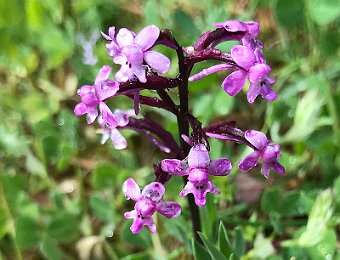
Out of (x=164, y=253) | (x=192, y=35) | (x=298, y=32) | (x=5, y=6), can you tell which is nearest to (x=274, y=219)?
(x=164, y=253)

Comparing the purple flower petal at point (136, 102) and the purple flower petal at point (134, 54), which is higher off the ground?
the purple flower petal at point (134, 54)

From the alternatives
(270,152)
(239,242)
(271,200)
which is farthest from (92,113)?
(271,200)

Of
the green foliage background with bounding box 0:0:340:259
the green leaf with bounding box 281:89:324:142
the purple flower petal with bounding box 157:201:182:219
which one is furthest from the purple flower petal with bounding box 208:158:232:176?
the green leaf with bounding box 281:89:324:142

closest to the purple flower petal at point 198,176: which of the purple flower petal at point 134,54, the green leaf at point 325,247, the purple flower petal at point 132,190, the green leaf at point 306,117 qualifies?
the purple flower petal at point 132,190

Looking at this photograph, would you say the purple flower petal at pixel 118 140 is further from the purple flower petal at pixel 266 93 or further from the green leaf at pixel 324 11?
the green leaf at pixel 324 11

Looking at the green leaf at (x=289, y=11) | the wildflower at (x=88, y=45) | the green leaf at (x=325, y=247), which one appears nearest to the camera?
the green leaf at (x=325, y=247)

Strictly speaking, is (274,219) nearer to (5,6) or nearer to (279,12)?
(279,12)
